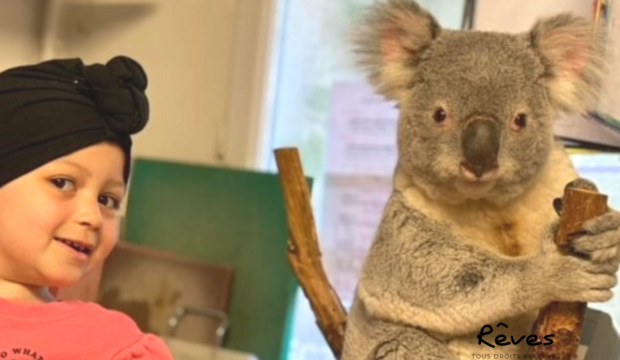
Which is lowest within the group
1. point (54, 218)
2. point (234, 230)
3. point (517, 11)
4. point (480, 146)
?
point (234, 230)

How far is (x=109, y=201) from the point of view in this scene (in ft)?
2.85

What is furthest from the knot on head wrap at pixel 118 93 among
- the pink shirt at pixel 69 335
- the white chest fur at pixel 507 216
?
the white chest fur at pixel 507 216

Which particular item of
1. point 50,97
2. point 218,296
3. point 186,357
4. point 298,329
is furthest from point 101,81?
point 298,329

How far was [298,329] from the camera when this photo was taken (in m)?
1.62

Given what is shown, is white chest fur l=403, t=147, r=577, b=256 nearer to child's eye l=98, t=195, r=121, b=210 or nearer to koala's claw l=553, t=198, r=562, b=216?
koala's claw l=553, t=198, r=562, b=216

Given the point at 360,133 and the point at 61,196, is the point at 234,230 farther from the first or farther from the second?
the point at 61,196

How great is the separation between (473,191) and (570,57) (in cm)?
18

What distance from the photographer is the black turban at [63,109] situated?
824 millimetres

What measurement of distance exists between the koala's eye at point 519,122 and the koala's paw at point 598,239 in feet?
0.37

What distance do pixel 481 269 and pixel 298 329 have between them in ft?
2.77

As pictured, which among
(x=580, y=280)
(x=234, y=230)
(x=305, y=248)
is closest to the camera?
(x=580, y=280)

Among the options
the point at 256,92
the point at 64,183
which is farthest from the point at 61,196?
the point at 256,92

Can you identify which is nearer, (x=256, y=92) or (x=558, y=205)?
(x=558, y=205)

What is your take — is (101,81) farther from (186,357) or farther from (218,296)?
(218,296)
